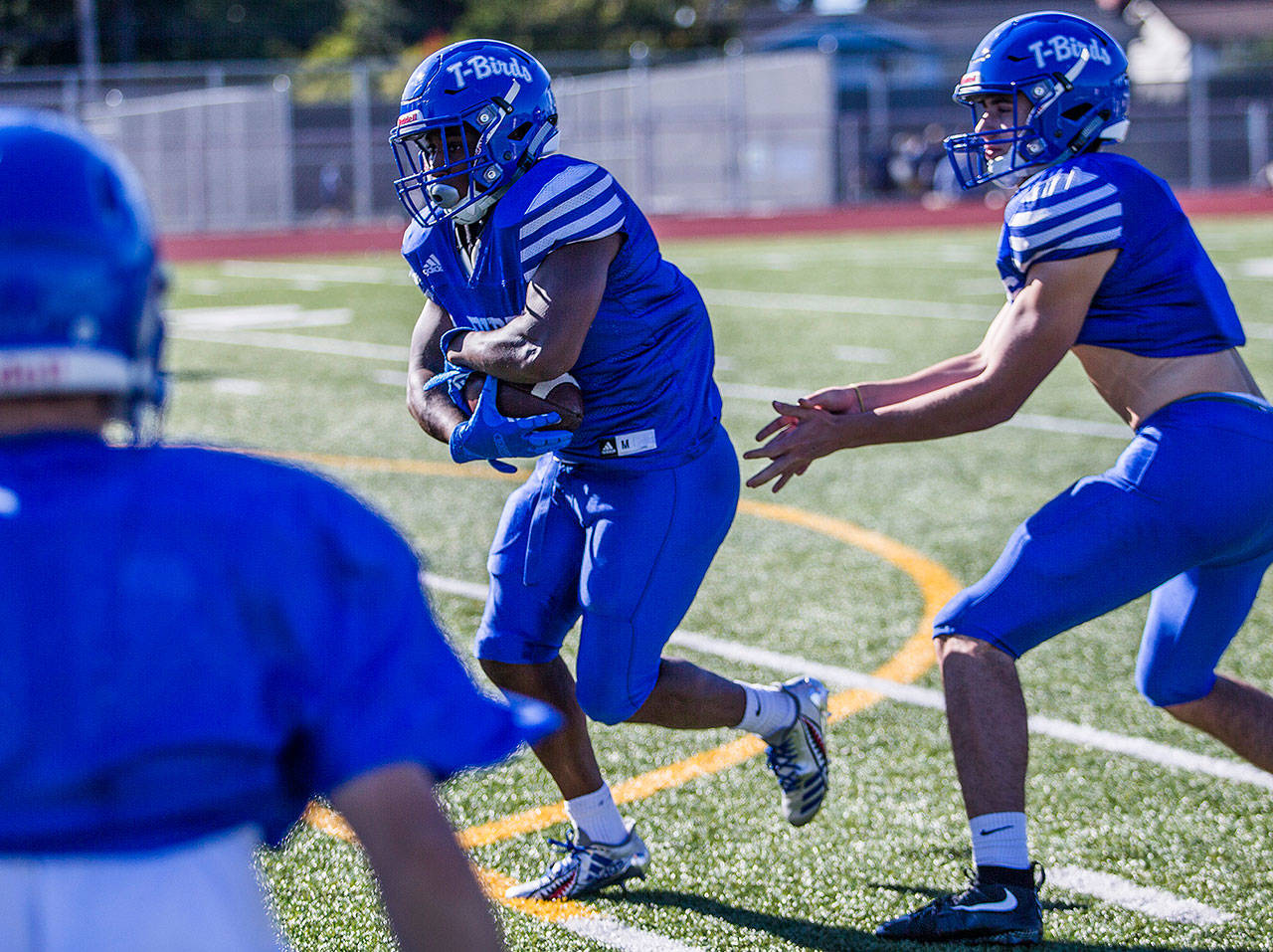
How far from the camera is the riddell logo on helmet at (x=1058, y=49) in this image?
3205mm

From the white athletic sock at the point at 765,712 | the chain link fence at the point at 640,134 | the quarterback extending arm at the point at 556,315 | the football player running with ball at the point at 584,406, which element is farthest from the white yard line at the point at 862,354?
the chain link fence at the point at 640,134

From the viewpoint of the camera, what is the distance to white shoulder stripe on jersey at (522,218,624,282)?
9.87 feet

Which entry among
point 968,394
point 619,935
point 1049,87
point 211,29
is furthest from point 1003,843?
point 211,29

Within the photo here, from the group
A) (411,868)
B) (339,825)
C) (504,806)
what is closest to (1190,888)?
(504,806)

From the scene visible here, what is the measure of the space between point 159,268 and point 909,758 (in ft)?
10.3

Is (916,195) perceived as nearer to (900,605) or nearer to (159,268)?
(900,605)

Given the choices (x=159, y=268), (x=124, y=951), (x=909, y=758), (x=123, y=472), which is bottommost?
(x=909, y=758)

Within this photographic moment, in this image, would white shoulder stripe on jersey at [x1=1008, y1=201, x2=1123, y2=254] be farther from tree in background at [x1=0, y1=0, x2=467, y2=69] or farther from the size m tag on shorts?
tree in background at [x1=0, y1=0, x2=467, y2=69]

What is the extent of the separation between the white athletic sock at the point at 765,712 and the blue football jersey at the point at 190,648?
2.31m

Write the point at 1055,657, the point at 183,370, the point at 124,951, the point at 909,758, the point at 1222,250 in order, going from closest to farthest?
the point at 124,951 → the point at 909,758 → the point at 1055,657 → the point at 183,370 → the point at 1222,250

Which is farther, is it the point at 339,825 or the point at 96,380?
the point at 339,825

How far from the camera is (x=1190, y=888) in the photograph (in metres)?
3.23

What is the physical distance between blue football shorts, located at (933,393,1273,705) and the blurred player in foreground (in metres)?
1.96

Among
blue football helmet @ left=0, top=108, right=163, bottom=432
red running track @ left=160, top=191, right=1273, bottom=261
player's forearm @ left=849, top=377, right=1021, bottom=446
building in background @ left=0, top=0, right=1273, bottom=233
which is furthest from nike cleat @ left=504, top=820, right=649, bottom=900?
building in background @ left=0, top=0, right=1273, bottom=233
